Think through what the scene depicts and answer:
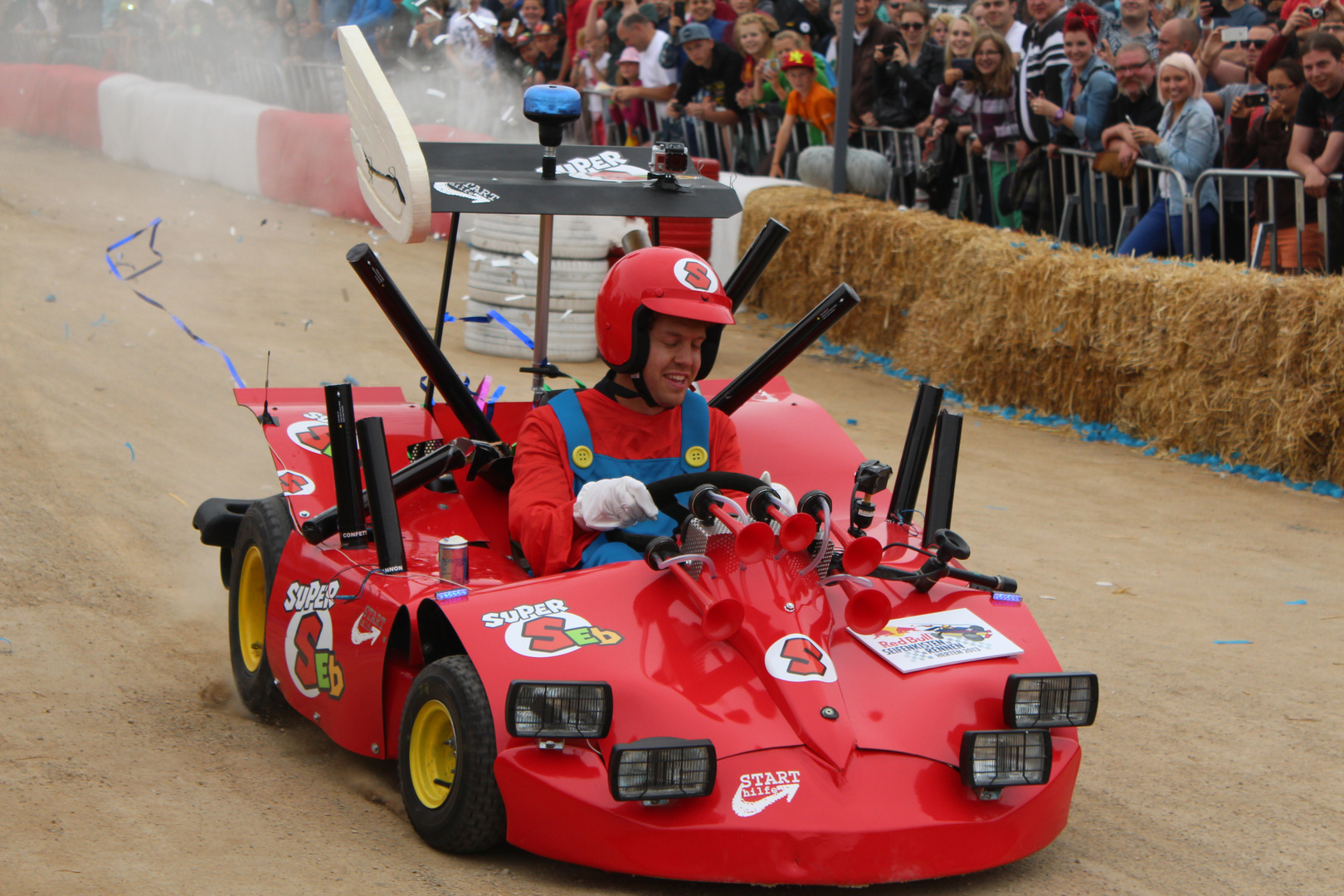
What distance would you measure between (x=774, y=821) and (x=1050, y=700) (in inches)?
32.0

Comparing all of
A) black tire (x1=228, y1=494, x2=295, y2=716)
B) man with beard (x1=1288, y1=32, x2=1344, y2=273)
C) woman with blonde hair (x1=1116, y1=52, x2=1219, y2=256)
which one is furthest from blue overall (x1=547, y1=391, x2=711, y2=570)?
woman with blonde hair (x1=1116, y1=52, x2=1219, y2=256)

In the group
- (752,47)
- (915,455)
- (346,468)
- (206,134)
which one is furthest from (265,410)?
(206,134)

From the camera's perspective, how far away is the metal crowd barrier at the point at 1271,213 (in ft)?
27.1

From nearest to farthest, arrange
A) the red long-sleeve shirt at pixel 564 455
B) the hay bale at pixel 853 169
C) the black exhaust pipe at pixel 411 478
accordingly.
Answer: the red long-sleeve shirt at pixel 564 455, the black exhaust pipe at pixel 411 478, the hay bale at pixel 853 169

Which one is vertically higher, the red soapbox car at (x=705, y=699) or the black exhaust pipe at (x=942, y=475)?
the black exhaust pipe at (x=942, y=475)

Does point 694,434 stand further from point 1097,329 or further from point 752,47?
point 752,47

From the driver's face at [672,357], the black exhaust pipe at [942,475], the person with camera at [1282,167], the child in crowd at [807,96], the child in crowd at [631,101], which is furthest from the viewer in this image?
the child in crowd at [631,101]

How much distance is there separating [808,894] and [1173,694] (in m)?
2.30

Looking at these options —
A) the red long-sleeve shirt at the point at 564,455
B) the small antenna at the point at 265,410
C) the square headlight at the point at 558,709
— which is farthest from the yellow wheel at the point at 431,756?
the small antenna at the point at 265,410

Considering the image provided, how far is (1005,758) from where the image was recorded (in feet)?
11.2

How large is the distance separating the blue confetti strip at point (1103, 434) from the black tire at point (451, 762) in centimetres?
512

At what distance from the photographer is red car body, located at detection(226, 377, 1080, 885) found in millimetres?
3227

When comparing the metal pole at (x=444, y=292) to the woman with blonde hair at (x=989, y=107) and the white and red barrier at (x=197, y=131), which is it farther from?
the white and red barrier at (x=197, y=131)

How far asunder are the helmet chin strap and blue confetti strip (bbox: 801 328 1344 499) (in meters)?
4.19
